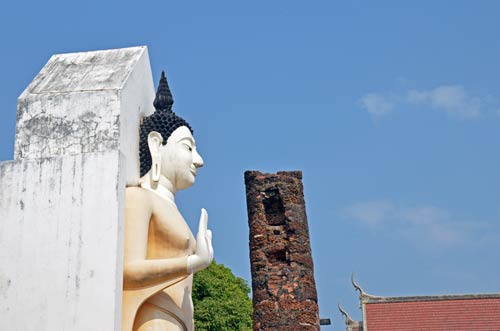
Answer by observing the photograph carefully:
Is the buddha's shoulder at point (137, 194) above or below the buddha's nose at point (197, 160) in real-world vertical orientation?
below

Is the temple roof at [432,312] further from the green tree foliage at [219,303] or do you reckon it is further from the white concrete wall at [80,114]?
the white concrete wall at [80,114]

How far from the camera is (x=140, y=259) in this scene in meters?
4.45

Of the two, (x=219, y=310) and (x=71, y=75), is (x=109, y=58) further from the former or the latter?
(x=219, y=310)

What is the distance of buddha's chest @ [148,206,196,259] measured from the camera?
478cm

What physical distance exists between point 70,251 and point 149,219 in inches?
25.7

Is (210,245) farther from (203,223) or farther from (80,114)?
(80,114)

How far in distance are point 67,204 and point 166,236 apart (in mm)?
787

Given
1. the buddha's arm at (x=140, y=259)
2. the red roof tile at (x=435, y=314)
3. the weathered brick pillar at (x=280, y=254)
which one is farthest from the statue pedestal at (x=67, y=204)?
the red roof tile at (x=435, y=314)

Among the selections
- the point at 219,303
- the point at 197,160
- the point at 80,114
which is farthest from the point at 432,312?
the point at 80,114

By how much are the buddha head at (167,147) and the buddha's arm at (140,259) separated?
440mm

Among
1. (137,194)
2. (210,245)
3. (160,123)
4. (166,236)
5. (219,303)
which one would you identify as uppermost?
(219,303)

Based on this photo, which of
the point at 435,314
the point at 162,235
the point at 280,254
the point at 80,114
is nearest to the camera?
the point at 80,114

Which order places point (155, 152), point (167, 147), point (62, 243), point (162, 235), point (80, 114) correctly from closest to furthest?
point (62, 243), point (80, 114), point (162, 235), point (155, 152), point (167, 147)

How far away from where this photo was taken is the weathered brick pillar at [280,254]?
981 cm
